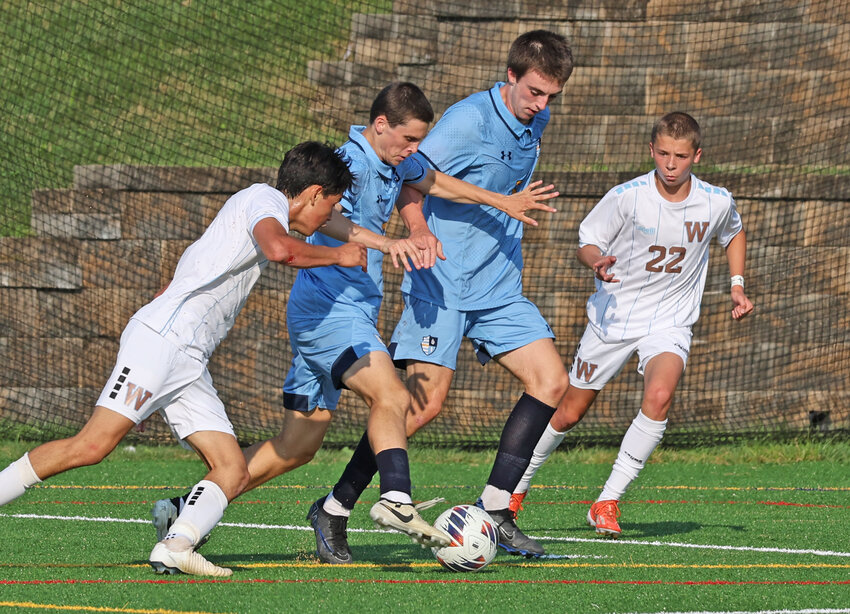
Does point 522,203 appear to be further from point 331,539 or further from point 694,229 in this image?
point 331,539

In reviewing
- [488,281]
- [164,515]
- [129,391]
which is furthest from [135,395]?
[488,281]

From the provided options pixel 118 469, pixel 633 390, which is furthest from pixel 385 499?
pixel 633 390

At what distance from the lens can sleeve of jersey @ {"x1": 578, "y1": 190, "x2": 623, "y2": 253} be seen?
21.3 ft

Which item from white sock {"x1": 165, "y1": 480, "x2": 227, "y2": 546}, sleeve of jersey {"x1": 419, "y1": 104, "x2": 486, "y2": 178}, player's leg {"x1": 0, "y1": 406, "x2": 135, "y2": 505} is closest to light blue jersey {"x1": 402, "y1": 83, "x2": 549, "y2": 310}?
sleeve of jersey {"x1": 419, "y1": 104, "x2": 486, "y2": 178}

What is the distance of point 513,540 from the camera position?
17.8 feet

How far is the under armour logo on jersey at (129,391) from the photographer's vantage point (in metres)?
4.67

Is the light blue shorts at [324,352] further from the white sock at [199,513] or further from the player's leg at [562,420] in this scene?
the player's leg at [562,420]

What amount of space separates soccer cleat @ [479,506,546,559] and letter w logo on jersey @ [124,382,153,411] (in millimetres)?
1668

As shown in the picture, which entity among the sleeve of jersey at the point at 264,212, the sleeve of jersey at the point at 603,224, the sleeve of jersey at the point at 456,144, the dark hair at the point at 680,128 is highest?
the dark hair at the point at 680,128

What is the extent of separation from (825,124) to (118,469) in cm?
750

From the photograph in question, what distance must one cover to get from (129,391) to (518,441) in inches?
72.9

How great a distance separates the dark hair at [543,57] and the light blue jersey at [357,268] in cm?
81

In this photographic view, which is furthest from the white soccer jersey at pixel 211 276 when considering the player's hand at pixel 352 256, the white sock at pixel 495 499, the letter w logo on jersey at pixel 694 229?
the letter w logo on jersey at pixel 694 229

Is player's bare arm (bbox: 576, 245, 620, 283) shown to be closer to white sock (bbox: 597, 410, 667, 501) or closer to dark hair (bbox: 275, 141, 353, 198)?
white sock (bbox: 597, 410, 667, 501)
